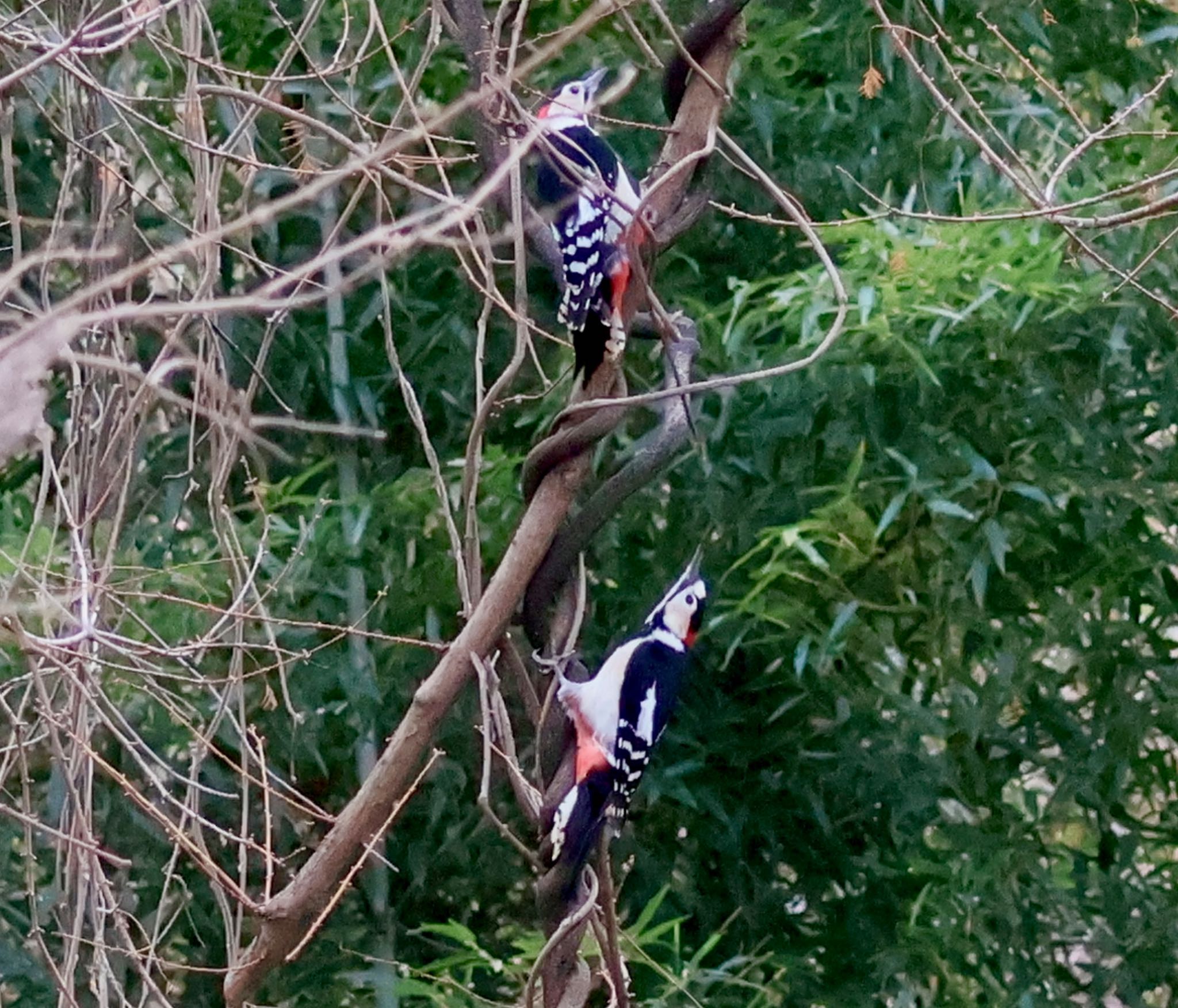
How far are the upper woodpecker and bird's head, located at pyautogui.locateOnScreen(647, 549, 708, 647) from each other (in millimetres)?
259

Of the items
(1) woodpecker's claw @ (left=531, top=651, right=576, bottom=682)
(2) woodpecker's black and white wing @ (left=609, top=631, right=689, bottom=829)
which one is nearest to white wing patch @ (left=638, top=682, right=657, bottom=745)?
(2) woodpecker's black and white wing @ (left=609, top=631, right=689, bottom=829)

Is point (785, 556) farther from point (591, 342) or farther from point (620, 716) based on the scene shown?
point (591, 342)

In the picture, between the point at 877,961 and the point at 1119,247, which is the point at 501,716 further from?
the point at 1119,247

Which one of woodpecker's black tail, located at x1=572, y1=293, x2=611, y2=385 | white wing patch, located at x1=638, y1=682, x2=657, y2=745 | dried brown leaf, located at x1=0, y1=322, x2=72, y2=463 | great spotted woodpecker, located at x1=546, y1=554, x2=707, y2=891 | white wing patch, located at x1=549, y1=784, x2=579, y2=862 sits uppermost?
dried brown leaf, located at x1=0, y1=322, x2=72, y2=463

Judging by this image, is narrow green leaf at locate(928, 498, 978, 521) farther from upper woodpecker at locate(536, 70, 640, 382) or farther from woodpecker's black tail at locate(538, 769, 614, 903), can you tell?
woodpecker's black tail at locate(538, 769, 614, 903)

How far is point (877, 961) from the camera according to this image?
6.25 ft

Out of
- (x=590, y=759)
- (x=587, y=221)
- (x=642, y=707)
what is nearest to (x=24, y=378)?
(x=590, y=759)

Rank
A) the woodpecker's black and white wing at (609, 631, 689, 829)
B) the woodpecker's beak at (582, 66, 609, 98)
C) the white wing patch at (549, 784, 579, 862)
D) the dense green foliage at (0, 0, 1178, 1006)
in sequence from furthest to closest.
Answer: the dense green foliage at (0, 0, 1178, 1006), the woodpecker's beak at (582, 66, 609, 98), the woodpecker's black and white wing at (609, 631, 689, 829), the white wing patch at (549, 784, 579, 862)

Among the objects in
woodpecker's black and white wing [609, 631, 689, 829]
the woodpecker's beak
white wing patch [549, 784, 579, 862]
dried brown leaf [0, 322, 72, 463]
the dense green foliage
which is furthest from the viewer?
the dense green foliage

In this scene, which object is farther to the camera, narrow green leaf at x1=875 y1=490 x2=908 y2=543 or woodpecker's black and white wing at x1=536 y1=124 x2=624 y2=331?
narrow green leaf at x1=875 y1=490 x2=908 y2=543

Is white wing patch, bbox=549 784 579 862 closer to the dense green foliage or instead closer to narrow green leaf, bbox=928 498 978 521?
the dense green foliage

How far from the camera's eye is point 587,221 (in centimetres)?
146

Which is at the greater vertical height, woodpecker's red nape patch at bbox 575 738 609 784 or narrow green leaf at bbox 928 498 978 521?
woodpecker's red nape patch at bbox 575 738 609 784

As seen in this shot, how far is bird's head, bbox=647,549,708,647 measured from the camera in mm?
1541
